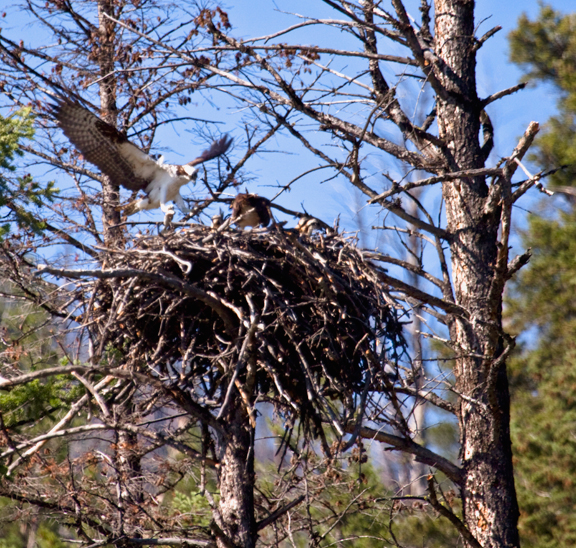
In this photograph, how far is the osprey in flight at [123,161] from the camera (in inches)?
249

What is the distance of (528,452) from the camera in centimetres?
1149

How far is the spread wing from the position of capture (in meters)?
6.32

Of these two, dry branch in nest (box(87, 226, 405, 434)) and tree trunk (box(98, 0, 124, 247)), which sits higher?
tree trunk (box(98, 0, 124, 247))

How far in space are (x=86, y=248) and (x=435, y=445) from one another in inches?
489

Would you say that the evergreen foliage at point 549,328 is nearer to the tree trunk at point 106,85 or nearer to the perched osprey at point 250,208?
the perched osprey at point 250,208

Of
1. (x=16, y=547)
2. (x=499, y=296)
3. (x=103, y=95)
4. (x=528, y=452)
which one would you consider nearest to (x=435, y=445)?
(x=528, y=452)

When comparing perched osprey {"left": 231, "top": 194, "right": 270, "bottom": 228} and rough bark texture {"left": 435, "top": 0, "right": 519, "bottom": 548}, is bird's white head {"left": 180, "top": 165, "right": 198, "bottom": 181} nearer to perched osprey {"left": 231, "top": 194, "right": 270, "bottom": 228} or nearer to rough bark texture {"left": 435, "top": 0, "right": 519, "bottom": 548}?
perched osprey {"left": 231, "top": 194, "right": 270, "bottom": 228}

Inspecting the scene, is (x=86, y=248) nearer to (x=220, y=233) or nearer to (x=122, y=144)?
(x=122, y=144)

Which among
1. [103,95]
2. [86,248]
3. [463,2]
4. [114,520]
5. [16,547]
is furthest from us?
[16,547]

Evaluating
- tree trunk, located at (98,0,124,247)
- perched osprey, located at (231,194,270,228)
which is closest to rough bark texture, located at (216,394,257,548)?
perched osprey, located at (231,194,270,228)

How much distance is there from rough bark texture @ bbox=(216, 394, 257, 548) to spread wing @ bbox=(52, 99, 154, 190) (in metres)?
2.52

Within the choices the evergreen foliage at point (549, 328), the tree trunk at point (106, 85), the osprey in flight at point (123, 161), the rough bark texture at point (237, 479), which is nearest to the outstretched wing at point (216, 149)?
the osprey in flight at point (123, 161)

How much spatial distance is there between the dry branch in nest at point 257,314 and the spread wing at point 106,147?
4.45 ft

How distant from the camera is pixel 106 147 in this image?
6559mm
